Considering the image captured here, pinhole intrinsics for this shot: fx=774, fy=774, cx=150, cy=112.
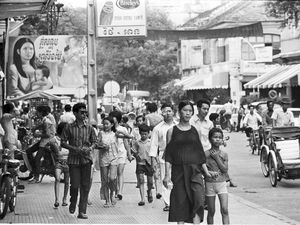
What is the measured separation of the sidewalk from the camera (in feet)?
36.5

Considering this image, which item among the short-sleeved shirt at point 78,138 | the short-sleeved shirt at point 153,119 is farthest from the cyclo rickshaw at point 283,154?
the short-sleeved shirt at point 78,138

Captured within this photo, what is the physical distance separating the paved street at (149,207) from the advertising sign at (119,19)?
11.1ft

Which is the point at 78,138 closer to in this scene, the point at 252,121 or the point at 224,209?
the point at 224,209

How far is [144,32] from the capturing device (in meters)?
17.8

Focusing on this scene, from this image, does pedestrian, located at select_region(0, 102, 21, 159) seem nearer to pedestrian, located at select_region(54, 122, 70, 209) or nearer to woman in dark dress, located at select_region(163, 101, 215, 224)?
pedestrian, located at select_region(54, 122, 70, 209)

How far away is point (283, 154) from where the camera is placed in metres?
15.6

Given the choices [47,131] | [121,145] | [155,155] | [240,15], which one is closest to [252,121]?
[47,131]

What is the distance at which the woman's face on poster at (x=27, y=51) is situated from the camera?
23.9 metres

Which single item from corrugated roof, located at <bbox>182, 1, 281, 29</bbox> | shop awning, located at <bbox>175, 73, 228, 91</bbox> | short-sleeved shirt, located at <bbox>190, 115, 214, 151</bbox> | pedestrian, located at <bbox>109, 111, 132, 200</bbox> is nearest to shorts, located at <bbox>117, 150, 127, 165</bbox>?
pedestrian, located at <bbox>109, 111, 132, 200</bbox>

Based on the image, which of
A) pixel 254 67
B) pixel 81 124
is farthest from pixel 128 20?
pixel 254 67

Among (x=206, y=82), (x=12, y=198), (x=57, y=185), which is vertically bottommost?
(x=12, y=198)

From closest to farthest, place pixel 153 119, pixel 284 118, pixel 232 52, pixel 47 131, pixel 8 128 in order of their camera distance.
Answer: pixel 8 128
pixel 153 119
pixel 47 131
pixel 284 118
pixel 232 52

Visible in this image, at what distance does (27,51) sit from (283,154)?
10975mm

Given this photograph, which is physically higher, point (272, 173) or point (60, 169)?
point (60, 169)
